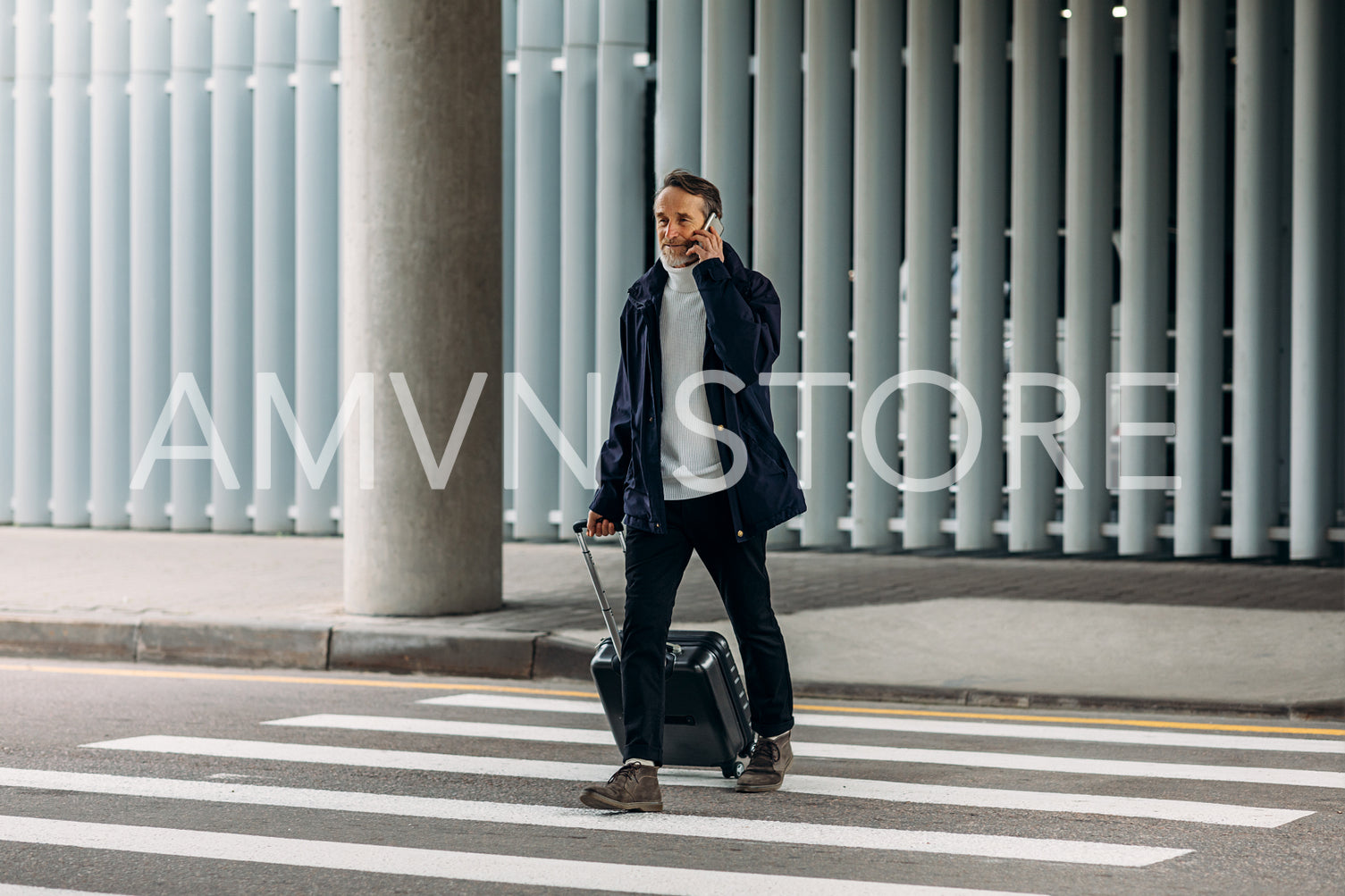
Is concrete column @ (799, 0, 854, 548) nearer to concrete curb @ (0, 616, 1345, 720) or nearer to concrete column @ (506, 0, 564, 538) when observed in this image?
concrete column @ (506, 0, 564, 538)

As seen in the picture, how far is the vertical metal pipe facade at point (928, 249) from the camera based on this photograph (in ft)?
38.9

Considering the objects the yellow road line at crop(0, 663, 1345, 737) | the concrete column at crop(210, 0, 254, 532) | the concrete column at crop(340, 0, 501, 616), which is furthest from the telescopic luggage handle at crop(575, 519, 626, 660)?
the concrete column at crop(210, 0, 254, 532)

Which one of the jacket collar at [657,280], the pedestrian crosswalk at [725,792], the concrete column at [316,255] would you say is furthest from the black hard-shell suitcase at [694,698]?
the concrete column at [316,255]

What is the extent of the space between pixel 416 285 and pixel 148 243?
5506mm

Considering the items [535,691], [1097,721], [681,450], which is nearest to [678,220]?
[681,450]

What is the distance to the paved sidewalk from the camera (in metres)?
7.65

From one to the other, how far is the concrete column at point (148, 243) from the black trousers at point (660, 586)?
30.9ft

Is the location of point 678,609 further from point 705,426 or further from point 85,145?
point 85,145

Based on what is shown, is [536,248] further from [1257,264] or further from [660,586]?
[660,586]

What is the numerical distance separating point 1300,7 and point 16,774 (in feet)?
29.0

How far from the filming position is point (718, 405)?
17.2ft

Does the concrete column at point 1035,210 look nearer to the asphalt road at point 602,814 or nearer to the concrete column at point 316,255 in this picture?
the asphalt road at point 602,814

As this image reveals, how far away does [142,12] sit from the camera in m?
13.8

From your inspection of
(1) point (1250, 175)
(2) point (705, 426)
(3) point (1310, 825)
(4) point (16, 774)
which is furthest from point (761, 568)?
(1) point (1250, 175)
